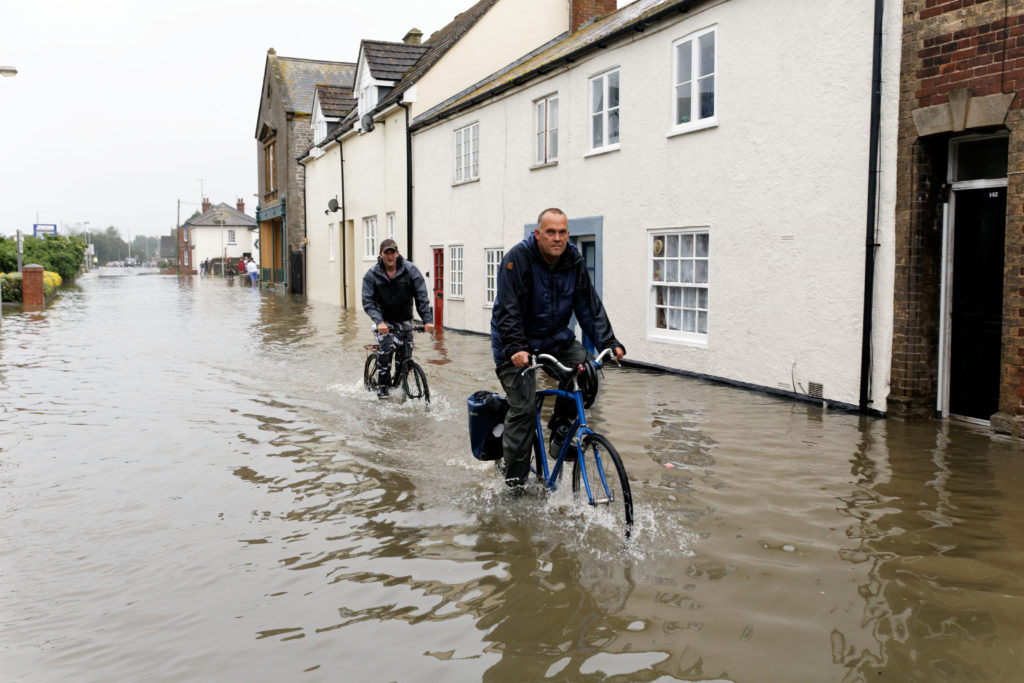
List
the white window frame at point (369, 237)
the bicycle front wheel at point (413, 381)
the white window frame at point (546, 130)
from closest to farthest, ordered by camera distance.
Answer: the bicycle front wheel at point (413, 381) < the white window frame at point (546, 130) < the white window frame at point (369, 237)

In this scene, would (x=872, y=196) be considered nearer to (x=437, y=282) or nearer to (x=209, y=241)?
(x=437, y=282)

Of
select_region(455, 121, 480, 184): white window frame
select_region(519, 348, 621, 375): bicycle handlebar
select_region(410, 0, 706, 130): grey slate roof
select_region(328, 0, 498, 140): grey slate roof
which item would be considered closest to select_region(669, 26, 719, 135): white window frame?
select_region(410, 0, 706, 130): grey slate roof

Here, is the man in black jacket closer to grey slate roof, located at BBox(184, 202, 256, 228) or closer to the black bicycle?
the black bicycle

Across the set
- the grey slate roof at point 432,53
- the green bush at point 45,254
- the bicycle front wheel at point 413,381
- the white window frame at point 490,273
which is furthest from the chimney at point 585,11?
the green bush at point 45,254

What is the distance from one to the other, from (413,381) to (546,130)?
7847 mm

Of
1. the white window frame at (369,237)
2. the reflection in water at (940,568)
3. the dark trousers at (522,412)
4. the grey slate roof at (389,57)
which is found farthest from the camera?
the white window frame at (369,237)

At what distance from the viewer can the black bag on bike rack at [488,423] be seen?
6.25 m

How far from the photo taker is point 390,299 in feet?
33.4

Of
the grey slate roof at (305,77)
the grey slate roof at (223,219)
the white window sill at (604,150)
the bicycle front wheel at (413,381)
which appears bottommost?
the bicycle front wheel at (413,381)

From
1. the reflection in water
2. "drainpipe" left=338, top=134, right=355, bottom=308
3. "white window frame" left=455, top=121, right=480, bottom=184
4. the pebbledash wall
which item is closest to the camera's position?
the reflection in water

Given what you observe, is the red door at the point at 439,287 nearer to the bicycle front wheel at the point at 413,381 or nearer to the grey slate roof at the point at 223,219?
the bicycle front wheel at the point at 413,381

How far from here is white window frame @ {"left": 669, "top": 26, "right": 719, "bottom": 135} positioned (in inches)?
469

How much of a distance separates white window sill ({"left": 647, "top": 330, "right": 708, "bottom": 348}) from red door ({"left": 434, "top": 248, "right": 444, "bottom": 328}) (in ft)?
31.4

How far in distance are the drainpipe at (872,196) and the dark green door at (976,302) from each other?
778 mm
